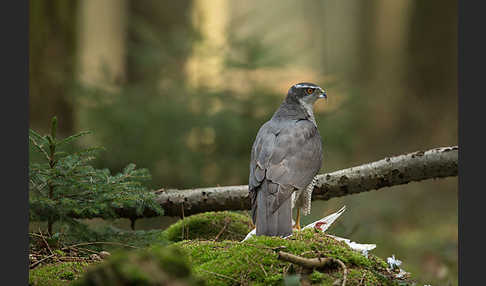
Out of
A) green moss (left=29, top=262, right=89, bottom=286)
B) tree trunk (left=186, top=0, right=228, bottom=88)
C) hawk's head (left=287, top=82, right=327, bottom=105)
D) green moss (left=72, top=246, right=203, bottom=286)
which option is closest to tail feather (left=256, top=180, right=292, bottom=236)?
green moss (left=29, top=262, right=89, bottom=286)

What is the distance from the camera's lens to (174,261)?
6.48 ft

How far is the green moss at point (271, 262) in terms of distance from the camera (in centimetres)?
307

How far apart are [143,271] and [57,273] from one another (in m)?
1.76

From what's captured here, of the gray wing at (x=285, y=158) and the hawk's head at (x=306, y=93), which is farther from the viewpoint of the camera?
the hawk's head at (x=306, y=93)

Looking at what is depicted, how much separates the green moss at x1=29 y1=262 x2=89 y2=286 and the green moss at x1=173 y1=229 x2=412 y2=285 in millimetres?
790

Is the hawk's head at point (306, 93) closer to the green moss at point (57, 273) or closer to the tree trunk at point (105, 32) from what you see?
the green moss at point (57, 273)

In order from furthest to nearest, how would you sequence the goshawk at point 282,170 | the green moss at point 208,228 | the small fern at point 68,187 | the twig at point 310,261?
the green moss at point 208,228 → the goshawk at point 282,170 → the small fern at point 68,187 → the twig at point 310,261

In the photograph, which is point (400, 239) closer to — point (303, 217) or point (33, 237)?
point (303, 217)

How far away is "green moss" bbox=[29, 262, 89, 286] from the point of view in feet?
10.6

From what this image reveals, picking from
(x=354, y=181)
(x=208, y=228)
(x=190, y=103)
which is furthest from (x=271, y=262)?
(x=190, y=103)

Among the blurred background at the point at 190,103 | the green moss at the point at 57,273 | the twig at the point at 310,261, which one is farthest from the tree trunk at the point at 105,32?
the twig at the point at 310,261

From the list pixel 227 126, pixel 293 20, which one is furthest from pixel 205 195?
pixel 293 20

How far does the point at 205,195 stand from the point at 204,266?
6.16 ft

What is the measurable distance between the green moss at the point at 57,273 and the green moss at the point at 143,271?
142 centimetres
